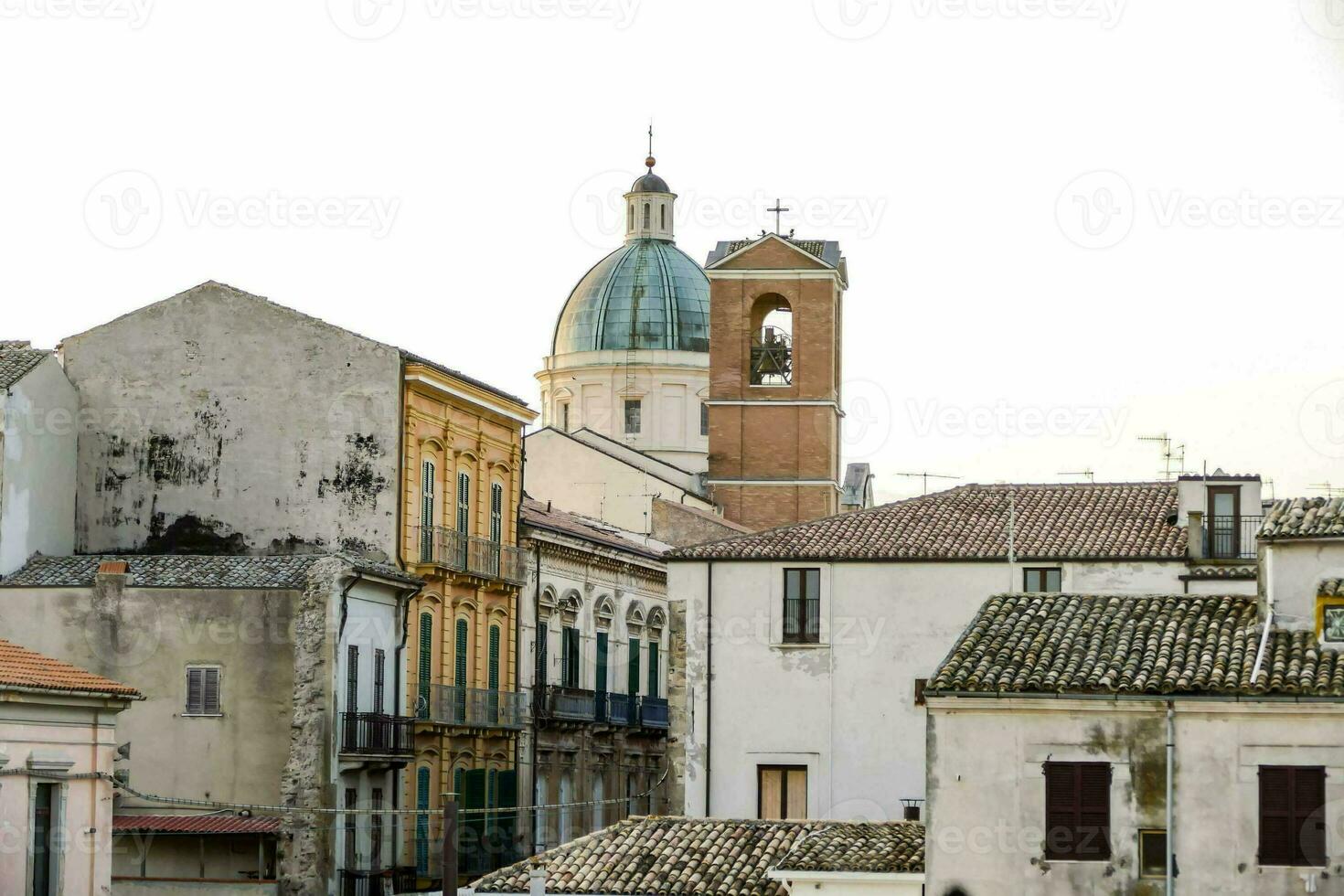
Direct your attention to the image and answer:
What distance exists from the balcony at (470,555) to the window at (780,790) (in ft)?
26.4

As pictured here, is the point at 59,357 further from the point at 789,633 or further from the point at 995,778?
the point at 995,778

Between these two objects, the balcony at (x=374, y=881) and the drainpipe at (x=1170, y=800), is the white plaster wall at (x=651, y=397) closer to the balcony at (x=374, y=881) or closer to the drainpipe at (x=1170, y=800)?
the balcony at (x=374, y=881)

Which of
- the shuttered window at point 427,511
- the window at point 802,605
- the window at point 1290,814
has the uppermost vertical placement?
the shuttered window at point 427,511

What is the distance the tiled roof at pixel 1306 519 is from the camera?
105ft

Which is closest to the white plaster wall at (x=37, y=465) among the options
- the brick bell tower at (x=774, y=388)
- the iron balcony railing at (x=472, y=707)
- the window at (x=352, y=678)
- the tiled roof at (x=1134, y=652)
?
the window at (x=352, y=678)

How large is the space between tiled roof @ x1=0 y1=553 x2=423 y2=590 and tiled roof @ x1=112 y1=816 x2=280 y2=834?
12.4ft

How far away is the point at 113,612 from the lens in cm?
4381

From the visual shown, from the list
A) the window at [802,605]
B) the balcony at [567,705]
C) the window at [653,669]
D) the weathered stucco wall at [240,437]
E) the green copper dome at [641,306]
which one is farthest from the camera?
the green copper dome at [641,306]

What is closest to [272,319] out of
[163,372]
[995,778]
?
[163,372]

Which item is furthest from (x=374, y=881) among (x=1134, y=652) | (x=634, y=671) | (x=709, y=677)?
(x=634, y=671)

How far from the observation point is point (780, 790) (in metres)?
45.2

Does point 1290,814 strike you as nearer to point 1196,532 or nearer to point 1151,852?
point 1151,852

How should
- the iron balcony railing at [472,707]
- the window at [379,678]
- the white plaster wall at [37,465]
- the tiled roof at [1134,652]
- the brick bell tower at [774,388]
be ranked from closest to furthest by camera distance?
the tiled roof at [1134,652] → the white plaster wall at [37,465] → the window at [379,678] → the iron balcony railing at [472,707] → the brick bell tower at [774,388]

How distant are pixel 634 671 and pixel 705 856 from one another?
86.5 feet
